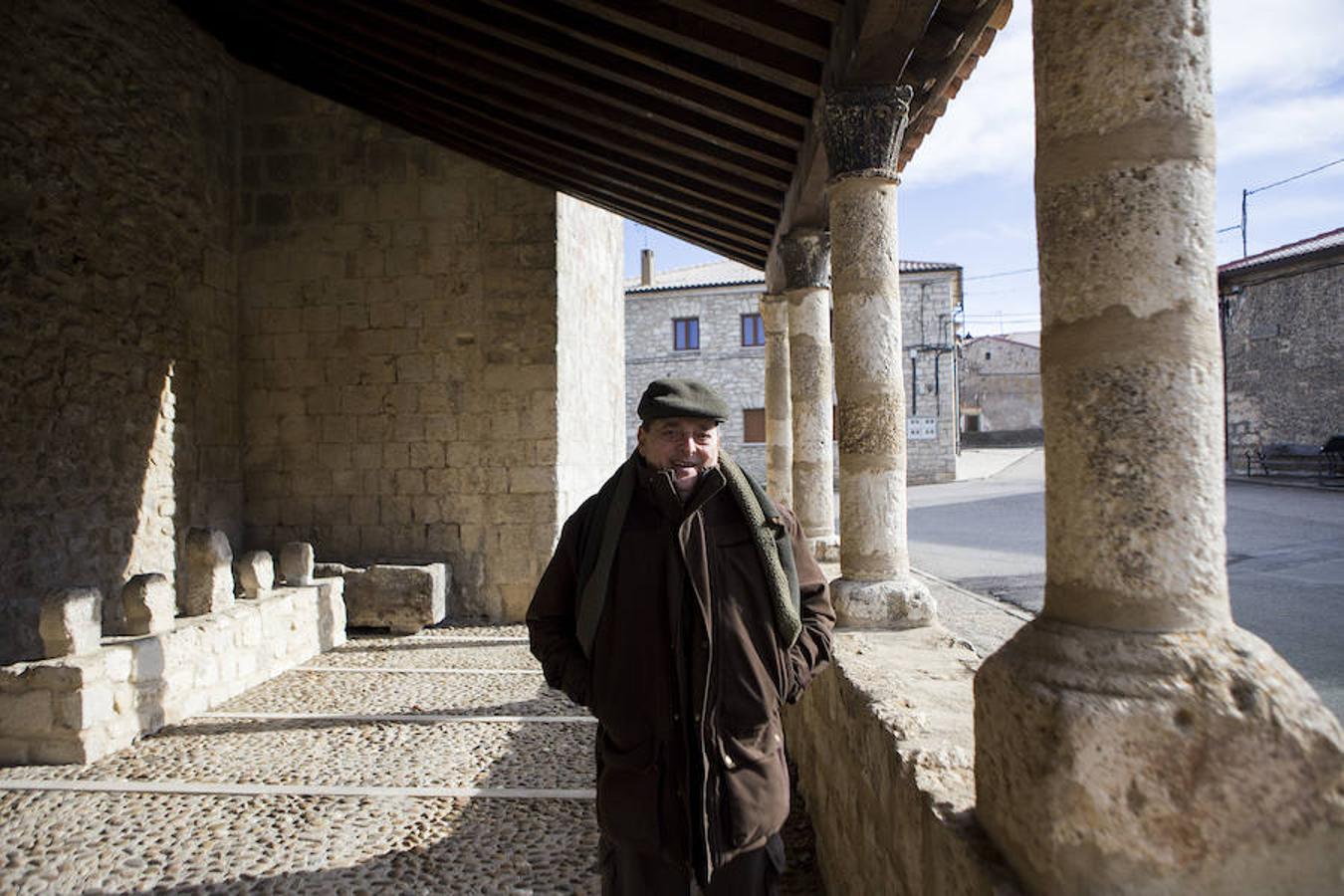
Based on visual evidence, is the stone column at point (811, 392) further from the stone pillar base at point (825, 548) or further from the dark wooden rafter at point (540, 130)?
the dark wooden rafter at point (540, 130)

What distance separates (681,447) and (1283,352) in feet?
70.2

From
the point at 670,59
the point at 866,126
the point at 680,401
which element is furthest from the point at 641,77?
the point at 680,401

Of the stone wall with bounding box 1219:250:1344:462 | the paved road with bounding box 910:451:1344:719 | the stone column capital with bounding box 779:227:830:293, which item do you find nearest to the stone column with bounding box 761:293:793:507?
the stone column capital with bounding box 779:227:830:293

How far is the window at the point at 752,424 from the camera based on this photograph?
77.9ft

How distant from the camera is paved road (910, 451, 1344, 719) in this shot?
5.50 metres

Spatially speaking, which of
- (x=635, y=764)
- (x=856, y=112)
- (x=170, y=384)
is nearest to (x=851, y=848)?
(x=635, y=764)

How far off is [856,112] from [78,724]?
4398 mm

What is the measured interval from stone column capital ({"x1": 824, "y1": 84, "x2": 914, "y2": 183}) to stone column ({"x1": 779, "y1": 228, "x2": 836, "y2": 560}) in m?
2.21

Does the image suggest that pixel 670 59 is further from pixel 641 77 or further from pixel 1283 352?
pixel 1283 352

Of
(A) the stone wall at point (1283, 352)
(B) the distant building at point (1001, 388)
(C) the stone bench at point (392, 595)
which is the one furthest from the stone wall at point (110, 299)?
(B) the distant building at point (1001, 388)

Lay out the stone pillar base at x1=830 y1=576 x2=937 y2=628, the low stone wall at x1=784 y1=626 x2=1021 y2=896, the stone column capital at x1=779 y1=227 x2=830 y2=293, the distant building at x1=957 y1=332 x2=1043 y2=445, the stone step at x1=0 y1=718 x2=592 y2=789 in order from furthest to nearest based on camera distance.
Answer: the distant building at x1=957 y1=332 x2=1043 y2=445
the stone column capital at x1=779 y1=227 x2=830 y2=293
the stone step at x1=0 y1=718 x2=592 y2=789
the stone pillar base at x1=830 y1=576 x2=937 y2=628
the low stone wall at x1=784 y1=626 x2=1021 y2=896

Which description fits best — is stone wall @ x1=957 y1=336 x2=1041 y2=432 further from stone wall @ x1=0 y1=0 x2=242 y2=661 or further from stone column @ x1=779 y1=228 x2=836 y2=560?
stone wall @ x1=0 y1=0 x2=242 y2=661

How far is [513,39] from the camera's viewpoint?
4574 mm

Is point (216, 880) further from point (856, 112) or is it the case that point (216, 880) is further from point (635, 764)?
point (856, 112)
